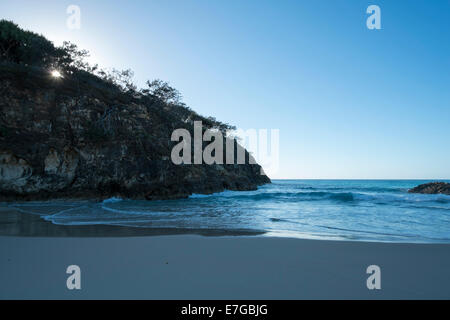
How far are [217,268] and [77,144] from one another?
59.0ft

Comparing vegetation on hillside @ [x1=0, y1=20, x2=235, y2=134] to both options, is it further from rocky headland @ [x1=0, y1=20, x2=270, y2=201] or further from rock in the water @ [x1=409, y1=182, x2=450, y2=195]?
rock in the water @ [x1=409, y1=182, x2=450, y2=195]

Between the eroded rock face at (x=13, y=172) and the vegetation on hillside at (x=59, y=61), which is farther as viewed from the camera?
the vegetation on hillside at (x=59, y=61)

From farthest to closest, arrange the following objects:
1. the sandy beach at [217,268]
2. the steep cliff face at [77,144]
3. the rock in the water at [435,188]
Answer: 1. the rock in the water at [435,188]
2. the steep cliff face at [77,144]
3. the sandy beach at [217,268]

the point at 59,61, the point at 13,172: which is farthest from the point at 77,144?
the point at 59,61

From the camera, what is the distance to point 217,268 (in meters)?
4.10

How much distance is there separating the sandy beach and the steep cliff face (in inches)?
491

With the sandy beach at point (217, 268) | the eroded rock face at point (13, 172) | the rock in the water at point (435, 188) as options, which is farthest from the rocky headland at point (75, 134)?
the rock in the water at point (435, 188)

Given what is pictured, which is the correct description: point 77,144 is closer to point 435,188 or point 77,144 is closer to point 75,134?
point 75,134

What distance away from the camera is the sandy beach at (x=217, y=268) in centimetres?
328

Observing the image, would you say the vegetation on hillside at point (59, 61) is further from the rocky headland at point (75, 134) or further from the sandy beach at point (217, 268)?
the sandy beach at point (217, 268)

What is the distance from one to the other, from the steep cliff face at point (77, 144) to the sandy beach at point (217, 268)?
12.5 meters

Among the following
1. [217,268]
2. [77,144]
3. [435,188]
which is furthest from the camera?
[435,188]

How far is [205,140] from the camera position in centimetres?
3250

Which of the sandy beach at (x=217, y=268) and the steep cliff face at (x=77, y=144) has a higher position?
the steep cliff face at (x=77, y=144)
